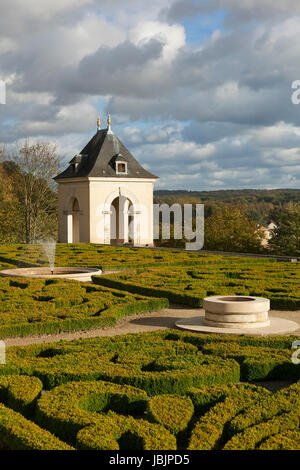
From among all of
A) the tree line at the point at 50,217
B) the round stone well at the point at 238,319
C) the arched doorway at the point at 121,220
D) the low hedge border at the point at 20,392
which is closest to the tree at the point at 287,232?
the tree line at the point at 50,217

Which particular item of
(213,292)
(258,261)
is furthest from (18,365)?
(258,261)

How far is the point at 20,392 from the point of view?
6.39 meters

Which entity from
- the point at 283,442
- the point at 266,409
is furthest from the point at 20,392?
the point at 283,442

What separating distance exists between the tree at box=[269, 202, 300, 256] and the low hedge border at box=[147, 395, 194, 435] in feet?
96.8

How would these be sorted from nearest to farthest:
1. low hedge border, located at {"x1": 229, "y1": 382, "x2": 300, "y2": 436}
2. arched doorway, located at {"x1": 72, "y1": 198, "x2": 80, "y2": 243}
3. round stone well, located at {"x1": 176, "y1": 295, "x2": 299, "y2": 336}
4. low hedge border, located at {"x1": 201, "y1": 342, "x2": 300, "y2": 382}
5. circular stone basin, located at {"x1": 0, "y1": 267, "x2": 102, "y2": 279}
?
low hedge border, located at {"x1": 229, "y1": 382, "x2": 300, "y2": 436}, low hedge border, located at {"x1": 201, "y1": 342, "x2": 300, "y2": 382}, round stone well, located at {"x1": 176, "y1": 295, "x2": 299, "y2": 336}, circular stone basin, located at {"x1": 0, "y1": 267, "x2": 102, "y2": 279}, arched doorway, located at {"x1": 72, "y1": 198, "x2": 80, "y2": 243}

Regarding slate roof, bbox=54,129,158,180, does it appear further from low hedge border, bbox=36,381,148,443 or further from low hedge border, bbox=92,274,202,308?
low hedge border, bbox=36,381,148,443

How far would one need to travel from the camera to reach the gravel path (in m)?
10.1

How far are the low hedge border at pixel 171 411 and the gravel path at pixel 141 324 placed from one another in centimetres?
407

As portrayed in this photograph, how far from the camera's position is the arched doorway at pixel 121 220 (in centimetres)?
3816

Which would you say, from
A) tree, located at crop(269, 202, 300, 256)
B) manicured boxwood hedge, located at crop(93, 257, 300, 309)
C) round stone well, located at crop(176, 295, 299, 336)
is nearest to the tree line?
tree, located at crop(269, 202, 300, 256)

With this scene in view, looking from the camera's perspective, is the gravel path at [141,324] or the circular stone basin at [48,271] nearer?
the gravel path at [141,324]

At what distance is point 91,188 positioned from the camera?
36.5m

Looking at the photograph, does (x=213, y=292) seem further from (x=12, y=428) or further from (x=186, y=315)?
(x=12, y=428)

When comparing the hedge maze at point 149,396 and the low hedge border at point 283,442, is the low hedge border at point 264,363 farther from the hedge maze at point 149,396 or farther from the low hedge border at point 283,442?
the low hedge border at point 283,442
